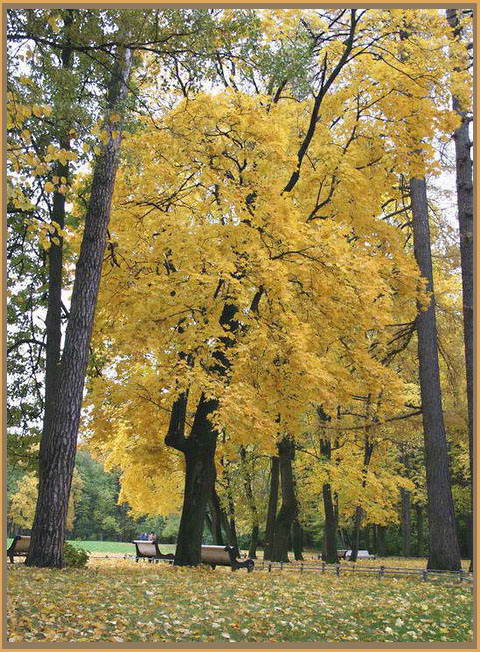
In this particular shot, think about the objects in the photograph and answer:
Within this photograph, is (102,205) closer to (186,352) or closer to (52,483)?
(186,352)

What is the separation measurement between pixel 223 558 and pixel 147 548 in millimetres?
4641

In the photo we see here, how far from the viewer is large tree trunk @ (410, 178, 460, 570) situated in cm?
1254

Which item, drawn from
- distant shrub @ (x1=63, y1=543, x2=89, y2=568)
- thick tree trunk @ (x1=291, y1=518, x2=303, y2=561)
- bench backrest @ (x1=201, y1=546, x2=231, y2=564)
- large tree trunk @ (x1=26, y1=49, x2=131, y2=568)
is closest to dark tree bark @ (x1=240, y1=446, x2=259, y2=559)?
thick tree trunk @ (x1=291, y1=518, x2=303, y2=561)

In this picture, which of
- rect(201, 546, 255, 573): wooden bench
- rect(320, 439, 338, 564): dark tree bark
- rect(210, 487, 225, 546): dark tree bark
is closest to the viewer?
rect(201, 546, 255, 573): wooden bench

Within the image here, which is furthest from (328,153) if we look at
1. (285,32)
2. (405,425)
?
(405,425)

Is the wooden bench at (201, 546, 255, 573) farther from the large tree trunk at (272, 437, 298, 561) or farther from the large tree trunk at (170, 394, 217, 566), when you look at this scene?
the large tree trunk at (272, 437, 298, 561)

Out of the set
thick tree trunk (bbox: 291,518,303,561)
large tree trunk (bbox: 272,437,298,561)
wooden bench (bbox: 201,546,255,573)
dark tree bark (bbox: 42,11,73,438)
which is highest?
dark tree bark (bbox: 42,11,73,438)

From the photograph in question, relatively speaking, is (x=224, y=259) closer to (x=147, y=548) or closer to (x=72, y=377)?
(x=72, y=377)

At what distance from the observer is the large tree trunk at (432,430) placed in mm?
12539

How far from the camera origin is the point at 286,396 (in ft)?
37.2

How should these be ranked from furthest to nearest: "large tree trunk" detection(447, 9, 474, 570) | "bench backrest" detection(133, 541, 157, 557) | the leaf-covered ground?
1. "bench backrest" detection(133, 541, 157, 557)
2. "large tree trunk" detection(447, 9, 474, 570)
3. the leaf-covered ground

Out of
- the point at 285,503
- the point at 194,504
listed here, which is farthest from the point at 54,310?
the point at 285,503

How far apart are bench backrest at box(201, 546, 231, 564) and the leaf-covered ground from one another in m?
2.77

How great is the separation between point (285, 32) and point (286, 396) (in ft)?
19.2
